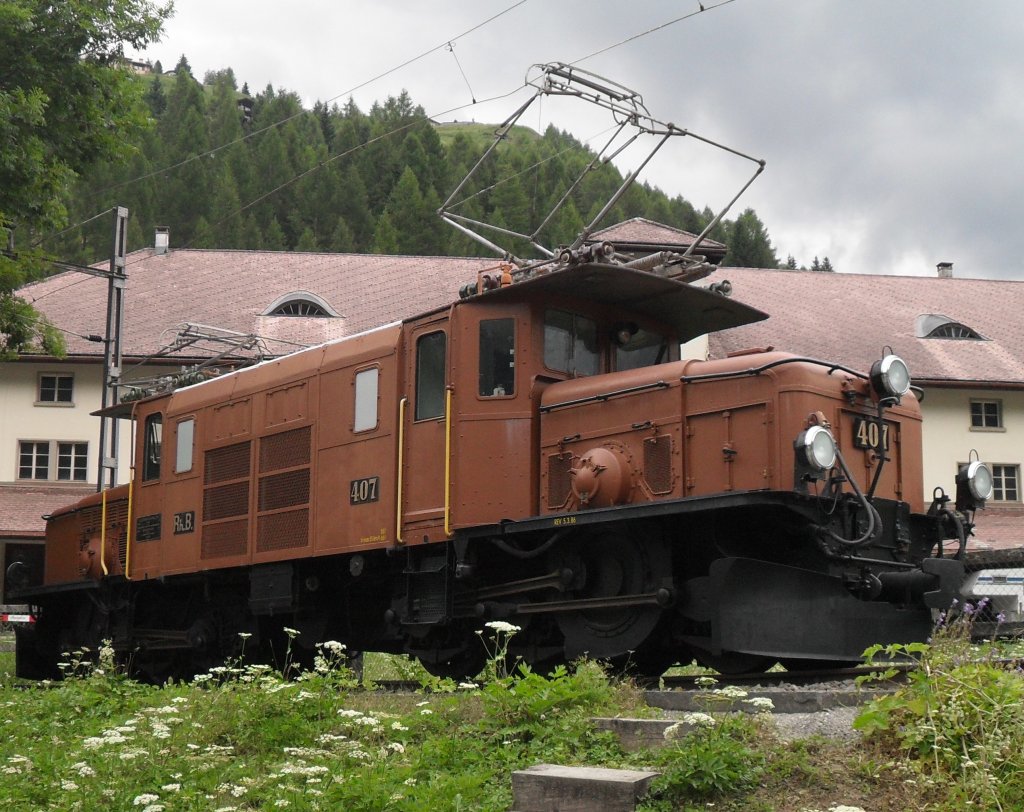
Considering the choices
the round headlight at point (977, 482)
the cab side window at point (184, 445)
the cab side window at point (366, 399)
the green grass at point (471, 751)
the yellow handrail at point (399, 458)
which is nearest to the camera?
the green grass at point (471, 751)

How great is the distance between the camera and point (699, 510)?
9.12 meters

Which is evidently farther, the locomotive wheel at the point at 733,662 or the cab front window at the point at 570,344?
the cab front window at the point at 570,344

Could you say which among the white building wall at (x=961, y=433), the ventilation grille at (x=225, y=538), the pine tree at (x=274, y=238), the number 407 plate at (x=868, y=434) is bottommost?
the ventilation grille at (x=225, y=538)

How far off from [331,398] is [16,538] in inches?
989

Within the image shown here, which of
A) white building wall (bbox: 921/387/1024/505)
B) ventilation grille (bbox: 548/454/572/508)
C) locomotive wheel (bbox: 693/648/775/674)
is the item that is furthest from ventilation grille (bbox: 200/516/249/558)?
white building wall (bbox: 921/387/1024/505)

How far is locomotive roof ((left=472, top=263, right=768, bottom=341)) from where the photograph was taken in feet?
35.0

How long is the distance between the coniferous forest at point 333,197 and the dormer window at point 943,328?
28.6 m

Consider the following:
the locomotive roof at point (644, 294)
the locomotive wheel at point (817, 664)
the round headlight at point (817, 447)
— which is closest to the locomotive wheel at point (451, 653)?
the locomotive wheel at point (817, 664)

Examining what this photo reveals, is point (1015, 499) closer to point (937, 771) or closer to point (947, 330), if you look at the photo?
point (947, 330)

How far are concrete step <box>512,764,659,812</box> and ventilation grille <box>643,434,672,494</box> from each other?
12.2 ft

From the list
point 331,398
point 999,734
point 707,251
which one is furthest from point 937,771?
point 707,251

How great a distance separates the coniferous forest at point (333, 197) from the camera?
3004 inches

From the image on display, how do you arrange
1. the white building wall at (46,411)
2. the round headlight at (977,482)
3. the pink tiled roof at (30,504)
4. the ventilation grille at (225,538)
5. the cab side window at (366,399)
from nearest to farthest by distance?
the round headlight at (977,482)
the cab side window at (366,399)
the ventilation grille at (225,538)
the pink tiled roof at (30,504)
the white building wall at (46,411)

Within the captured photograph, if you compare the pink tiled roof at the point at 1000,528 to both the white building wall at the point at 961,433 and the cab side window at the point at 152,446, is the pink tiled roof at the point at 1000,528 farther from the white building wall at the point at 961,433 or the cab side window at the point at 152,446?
the cab side window at the point at 152,446
